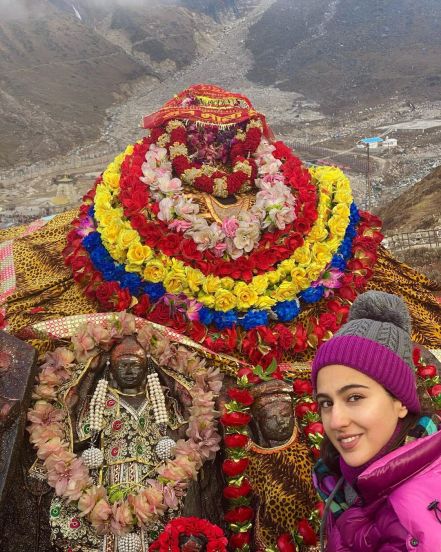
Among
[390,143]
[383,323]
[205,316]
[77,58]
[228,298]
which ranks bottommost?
[77,58]

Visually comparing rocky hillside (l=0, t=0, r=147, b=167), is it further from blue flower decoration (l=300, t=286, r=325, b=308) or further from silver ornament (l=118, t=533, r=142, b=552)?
silver ornament (l=118, t=533, r=142, b=552)

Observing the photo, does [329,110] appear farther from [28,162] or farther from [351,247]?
[351,247]

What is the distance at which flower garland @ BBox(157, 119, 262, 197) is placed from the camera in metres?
5.51

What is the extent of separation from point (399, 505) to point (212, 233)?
3568mm

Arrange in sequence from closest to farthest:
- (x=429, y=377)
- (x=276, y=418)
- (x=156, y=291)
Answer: (x=276, y=418)
(x=429, y=377)
(x=156, y=291)

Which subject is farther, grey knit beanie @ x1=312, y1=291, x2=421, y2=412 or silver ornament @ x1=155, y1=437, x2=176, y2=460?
silver ornament @ x1=155, y1=437, x2=176, y2=460

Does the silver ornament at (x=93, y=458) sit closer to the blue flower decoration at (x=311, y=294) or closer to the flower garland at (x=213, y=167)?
the blue flower decoration at (x=311, y=294)

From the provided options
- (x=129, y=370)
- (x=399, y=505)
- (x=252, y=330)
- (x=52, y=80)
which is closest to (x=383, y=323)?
(x=399, y=505)

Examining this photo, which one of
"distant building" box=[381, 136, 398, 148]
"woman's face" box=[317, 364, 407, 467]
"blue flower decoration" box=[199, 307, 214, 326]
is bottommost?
"distant building" box=[381, 136, 398, 148]

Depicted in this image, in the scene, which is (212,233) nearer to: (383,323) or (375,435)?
(383,323)

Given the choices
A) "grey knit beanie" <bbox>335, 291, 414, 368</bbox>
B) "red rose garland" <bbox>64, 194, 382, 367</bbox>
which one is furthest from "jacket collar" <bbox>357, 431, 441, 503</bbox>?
"red rose garland" <bbox>64, 194, 382, 367</bbox>

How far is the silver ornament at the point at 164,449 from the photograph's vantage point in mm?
3697

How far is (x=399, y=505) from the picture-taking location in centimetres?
160

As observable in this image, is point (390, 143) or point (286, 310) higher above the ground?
point (286, 310)
